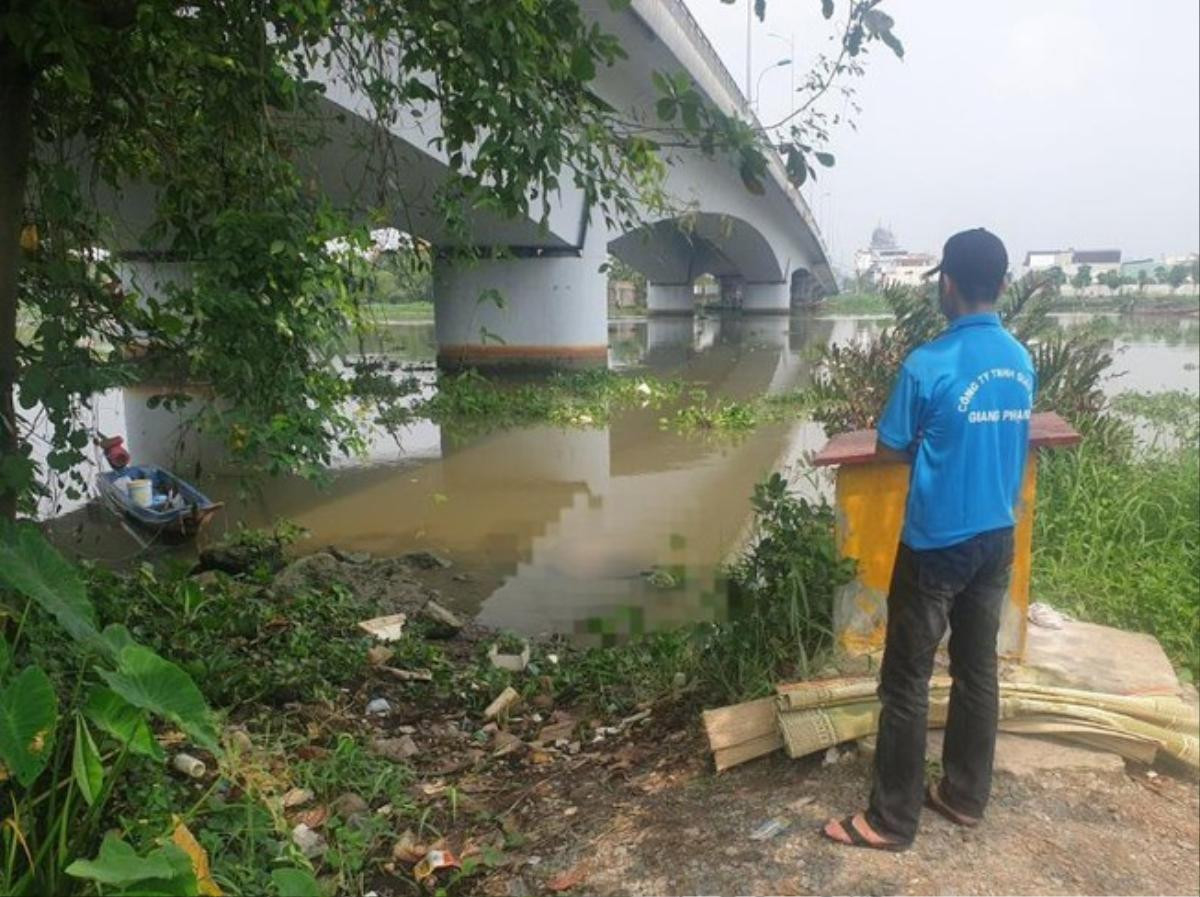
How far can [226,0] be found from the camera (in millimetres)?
3209

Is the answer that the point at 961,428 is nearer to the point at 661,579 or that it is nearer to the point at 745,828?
the point at 745,828

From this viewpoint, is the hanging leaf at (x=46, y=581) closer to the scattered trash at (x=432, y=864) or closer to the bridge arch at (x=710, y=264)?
the scattered trash at (x=432, y=864)

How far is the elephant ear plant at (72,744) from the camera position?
1751 millimetres

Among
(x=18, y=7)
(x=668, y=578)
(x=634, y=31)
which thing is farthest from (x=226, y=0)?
(x=634, y=31)

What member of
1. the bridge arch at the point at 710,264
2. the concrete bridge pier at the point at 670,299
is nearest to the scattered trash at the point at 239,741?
the bridge arch at the point at 710,264

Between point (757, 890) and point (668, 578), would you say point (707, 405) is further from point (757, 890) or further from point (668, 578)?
point (757, 890)

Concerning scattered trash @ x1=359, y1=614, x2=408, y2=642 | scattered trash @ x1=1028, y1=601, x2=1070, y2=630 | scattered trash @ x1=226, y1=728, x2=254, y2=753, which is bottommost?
scattered trash @ x1=359, y1=614, x2=408, y2=642

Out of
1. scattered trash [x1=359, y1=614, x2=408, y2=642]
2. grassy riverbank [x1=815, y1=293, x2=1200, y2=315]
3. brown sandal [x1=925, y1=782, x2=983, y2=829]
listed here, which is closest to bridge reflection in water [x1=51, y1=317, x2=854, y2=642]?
scattered trash [x1=359, y1=614, x2=408, y2=642]

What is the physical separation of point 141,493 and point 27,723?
633 cm

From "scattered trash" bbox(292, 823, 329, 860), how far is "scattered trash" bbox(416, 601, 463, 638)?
97.2 inches

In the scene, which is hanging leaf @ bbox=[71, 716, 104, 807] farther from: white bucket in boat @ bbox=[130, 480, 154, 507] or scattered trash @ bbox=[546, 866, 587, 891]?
white bucket in boat @ bbox=[130, 480, 154, 507]

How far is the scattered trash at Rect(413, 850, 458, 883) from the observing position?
2482 mm

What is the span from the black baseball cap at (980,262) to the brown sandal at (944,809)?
1351 mm

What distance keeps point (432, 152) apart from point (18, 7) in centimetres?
1010
